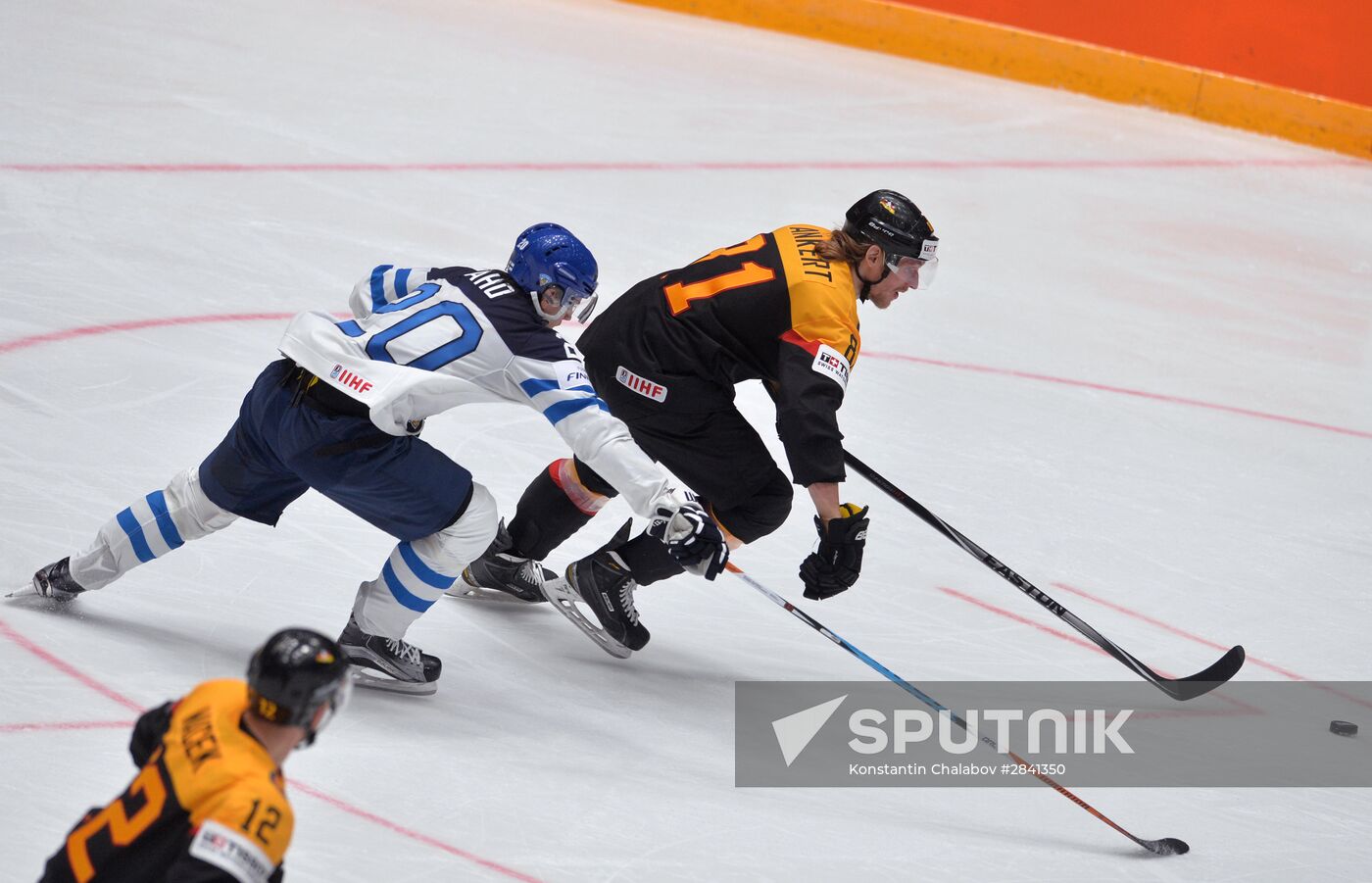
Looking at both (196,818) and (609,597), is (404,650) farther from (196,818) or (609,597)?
(196,818)

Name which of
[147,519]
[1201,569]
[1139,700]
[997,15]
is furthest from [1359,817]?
[997,15]

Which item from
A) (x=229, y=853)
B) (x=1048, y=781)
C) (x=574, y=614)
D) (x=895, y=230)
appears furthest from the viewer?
(x=574, y=614)

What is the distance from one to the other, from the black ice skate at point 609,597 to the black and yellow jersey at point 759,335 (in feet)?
1.43

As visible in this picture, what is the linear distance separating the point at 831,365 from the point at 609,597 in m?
0.87

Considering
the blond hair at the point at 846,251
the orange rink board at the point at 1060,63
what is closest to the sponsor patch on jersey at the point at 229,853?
the blond hair at the point at 846,251

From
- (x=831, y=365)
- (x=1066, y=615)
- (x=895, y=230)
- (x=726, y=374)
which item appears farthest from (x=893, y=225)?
(x=1066, y=615)

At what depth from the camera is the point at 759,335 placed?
4016 millimetres

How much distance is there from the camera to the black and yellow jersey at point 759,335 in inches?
148

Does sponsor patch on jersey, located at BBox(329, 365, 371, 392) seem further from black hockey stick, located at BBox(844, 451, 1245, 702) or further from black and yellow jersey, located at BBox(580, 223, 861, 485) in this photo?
black hockey stick, located at BBox(844, 451, 1245, 702)

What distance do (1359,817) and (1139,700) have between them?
68cm

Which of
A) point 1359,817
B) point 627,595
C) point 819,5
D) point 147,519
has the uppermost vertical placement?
point 819,5

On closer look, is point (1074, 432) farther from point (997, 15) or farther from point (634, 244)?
point (997, 15)

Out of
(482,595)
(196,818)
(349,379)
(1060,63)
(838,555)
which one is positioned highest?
(1060,63)

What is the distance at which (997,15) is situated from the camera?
10.9m
